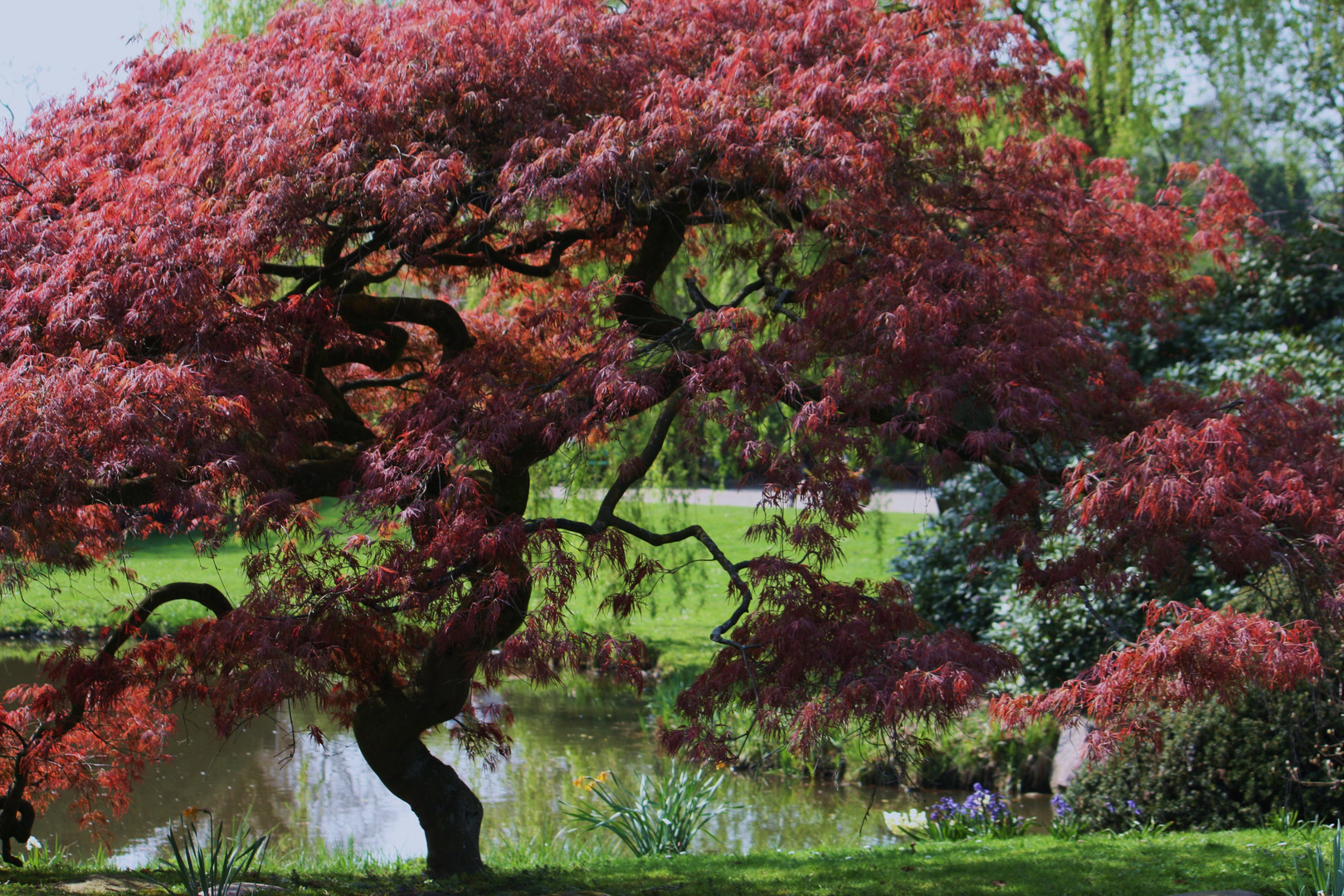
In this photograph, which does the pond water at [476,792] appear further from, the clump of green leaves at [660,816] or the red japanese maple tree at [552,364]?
the red japanese maple tree at [552,364]

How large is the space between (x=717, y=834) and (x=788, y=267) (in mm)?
4191

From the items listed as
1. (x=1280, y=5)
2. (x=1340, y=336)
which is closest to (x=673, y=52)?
(x=1340, y=336)

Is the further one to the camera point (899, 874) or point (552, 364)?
point (899, 874)

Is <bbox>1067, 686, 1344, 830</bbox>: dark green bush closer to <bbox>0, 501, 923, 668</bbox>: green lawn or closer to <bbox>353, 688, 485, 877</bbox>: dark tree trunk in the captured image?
<bbox>0, 501, 923, 668</bbox>: green lawn

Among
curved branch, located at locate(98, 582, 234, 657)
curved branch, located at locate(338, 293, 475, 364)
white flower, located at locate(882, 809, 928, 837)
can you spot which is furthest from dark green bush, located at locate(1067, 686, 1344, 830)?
curved branch, located at locate(98, 582, 234, 657)

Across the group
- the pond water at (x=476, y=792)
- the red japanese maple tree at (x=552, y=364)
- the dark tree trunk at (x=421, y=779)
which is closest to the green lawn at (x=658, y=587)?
the pond water at (x=476, y=792)

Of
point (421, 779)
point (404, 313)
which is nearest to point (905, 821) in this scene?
point (421, 779)

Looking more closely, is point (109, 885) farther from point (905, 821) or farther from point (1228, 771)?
point (1228, 771)

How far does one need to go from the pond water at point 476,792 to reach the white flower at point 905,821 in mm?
92

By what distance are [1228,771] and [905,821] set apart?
6.67 ft

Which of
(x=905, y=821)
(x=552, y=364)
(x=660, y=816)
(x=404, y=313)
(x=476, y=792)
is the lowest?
(x=476, y=792)

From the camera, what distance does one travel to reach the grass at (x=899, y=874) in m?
4.77

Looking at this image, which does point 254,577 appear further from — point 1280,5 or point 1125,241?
point 1280,5

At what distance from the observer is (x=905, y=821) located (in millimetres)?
7109
